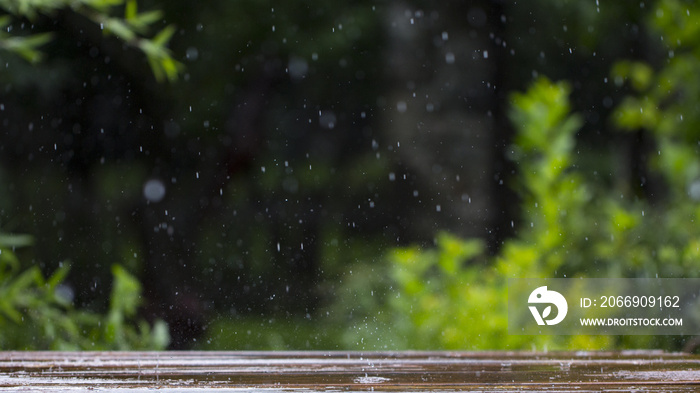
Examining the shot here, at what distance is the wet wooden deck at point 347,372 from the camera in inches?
40.8

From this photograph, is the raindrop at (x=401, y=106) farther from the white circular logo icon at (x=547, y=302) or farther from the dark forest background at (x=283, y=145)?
the white circular logo icon at (x=547, y=302)

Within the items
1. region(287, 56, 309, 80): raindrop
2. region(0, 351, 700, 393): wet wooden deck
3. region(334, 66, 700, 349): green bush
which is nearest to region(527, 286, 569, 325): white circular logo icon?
region(334, 66, 700, 349): green bush

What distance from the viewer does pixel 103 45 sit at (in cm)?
599

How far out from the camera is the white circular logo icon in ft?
9.02

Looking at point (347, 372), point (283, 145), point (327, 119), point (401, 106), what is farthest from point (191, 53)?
point (347, 372)

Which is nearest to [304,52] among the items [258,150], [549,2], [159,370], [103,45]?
[258,150]

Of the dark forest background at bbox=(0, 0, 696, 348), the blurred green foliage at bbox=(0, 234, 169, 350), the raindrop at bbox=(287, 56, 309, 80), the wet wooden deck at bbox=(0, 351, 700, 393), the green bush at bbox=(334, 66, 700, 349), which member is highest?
the raindrop at bbox=(287, 56, 309, 80)

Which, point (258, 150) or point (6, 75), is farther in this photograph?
point (258, 150)

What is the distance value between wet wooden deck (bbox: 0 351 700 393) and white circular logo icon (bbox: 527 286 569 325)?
1.17 metres

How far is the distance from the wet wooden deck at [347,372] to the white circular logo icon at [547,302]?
3.83 feet

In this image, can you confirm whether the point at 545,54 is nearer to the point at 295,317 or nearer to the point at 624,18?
the point at 624,18

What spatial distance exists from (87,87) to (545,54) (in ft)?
12.0

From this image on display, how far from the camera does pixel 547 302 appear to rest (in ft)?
9.22

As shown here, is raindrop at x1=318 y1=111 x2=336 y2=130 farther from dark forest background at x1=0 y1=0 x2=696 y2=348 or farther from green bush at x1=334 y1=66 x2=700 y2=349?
green bush at x1=334 y1=66 x2=700 y2=349
